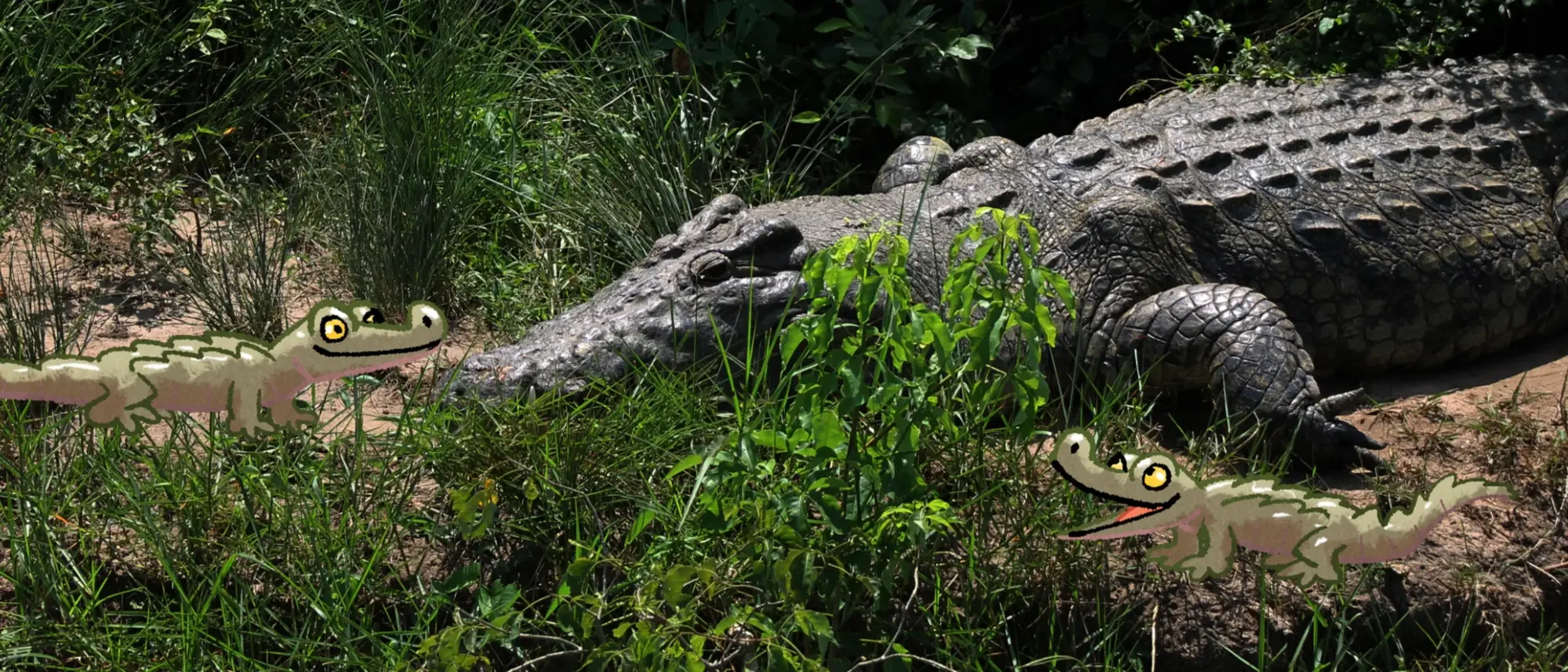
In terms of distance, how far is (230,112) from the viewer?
6.03 meters

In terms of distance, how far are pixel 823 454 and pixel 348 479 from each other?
1.10 m

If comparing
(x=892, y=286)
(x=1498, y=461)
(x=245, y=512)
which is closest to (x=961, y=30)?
(x=1498, y=461)

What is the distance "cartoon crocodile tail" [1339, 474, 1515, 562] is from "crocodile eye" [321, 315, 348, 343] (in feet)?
6.15

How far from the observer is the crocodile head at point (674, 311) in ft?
13.0

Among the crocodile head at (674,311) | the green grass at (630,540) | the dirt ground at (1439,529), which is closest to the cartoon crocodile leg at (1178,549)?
the green grass at (630,540)

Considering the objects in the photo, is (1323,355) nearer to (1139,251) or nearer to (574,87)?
(1139,251)

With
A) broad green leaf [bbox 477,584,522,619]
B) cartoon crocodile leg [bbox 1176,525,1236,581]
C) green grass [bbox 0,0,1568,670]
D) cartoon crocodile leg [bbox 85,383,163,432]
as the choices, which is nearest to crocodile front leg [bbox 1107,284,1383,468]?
green grass [bbox 0,0,1568,670]

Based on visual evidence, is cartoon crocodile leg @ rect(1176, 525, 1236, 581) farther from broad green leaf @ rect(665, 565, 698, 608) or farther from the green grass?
broad green leaf @ rect(665, 565, 698, 608)

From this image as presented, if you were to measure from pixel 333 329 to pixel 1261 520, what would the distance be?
5.67 feet

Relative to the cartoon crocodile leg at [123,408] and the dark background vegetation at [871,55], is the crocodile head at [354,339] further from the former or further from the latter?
the dark background vegetation at [871,55]

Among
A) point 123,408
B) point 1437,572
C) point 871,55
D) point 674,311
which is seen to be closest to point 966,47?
point 871,55

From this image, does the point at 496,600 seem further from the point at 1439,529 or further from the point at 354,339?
the point at 1439,529

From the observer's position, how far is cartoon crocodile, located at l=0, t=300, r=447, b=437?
9.03 feet

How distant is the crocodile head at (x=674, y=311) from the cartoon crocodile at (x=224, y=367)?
100 cm
